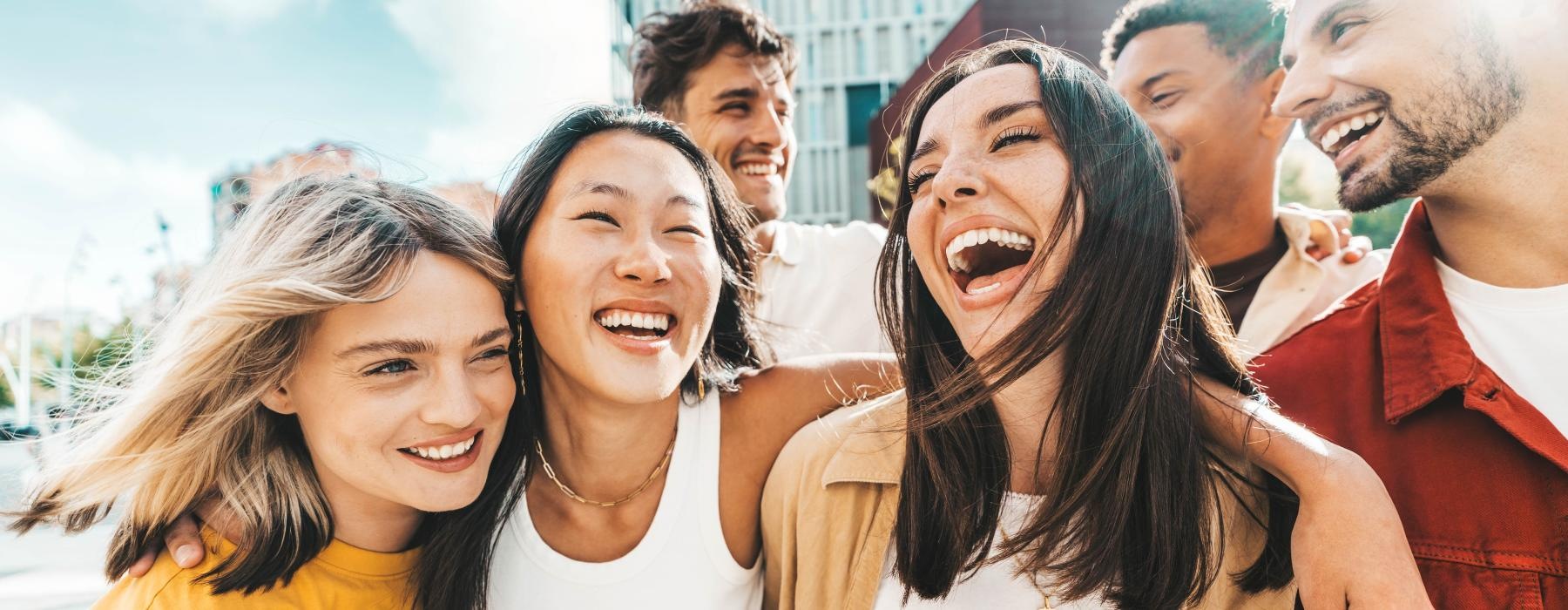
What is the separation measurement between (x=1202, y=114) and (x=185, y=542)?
142 inches

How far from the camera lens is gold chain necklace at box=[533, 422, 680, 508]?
2.47 metres

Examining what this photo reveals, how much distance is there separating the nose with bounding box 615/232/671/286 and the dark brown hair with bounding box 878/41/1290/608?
0.76 m

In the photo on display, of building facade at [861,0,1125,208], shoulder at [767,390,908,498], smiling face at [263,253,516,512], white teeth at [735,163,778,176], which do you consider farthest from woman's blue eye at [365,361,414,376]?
building facade at [861,0,1125,208]

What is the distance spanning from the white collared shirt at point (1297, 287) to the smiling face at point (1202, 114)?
0.91 feet

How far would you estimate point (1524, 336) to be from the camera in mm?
2020

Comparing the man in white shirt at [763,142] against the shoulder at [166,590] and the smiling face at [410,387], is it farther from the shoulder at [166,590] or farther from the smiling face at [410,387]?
the shoulder at [166,590]

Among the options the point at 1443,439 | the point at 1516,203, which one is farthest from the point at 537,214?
the point at 1516,203

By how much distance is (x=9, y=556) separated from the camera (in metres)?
8.88

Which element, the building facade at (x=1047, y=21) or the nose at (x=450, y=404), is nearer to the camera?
the nose at (x=450, y=404)

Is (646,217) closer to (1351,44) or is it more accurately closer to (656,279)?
(656,279)

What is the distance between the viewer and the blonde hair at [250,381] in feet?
7.18

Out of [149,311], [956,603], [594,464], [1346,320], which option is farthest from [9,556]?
[1346,320]

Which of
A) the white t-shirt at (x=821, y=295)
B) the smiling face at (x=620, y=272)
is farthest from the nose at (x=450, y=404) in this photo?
the white t-shirt at (x=821, y=295)

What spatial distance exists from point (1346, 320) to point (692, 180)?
1.79 meters
